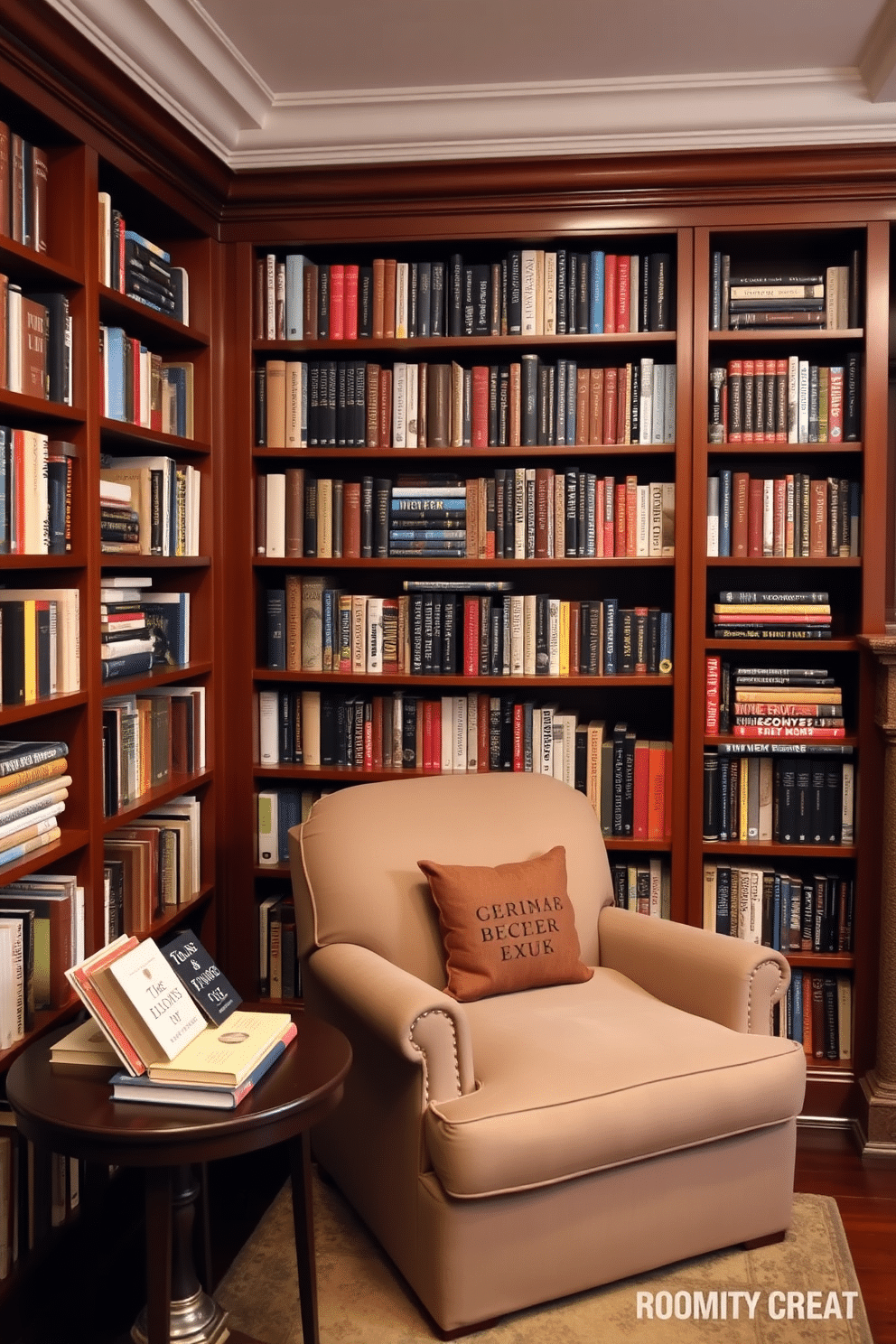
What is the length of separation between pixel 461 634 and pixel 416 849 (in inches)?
30.3

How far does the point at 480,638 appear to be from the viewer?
10.9 ft

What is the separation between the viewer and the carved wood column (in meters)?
2.99

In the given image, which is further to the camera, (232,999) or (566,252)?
(566,252)

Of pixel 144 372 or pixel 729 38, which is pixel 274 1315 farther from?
pixel 729 38

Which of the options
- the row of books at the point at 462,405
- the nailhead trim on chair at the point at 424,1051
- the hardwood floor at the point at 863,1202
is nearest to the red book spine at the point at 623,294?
the row of books at the point at 462,405

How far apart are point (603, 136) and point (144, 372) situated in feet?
4.21

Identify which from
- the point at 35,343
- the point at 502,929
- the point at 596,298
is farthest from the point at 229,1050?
the point at 596,298

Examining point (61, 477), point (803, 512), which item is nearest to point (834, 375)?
point (803, 512)

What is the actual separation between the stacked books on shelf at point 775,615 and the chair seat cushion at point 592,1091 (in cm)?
104

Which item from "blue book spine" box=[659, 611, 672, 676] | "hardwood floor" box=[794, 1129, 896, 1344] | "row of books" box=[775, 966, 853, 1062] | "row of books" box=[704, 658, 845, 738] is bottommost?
"hardwood floor" box=[794, 1129, 896, 1344]

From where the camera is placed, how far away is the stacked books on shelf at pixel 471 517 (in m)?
3.25

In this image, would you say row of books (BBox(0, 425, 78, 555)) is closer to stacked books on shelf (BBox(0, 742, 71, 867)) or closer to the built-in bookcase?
stacked books on shelf (BBox(0, 742, 71, 867))

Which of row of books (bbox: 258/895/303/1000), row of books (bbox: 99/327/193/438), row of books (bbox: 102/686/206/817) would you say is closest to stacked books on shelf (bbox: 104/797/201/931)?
row of books (bbox: 102/686/206/817)

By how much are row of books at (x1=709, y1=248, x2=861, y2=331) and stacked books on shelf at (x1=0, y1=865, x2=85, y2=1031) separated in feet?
7.09
